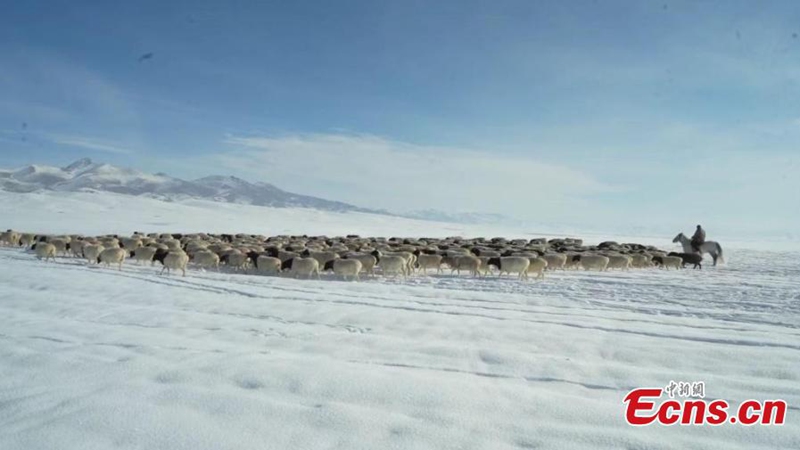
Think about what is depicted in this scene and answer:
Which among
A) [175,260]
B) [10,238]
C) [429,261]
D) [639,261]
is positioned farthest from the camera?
[10,238]

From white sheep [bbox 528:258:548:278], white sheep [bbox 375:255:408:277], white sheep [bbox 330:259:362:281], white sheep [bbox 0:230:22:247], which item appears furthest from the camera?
white sheep [bbox 0:230:22:247]

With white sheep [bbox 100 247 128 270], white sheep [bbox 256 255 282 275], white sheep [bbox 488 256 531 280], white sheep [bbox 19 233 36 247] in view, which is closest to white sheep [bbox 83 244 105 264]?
white sheep [bbox 100 247 128 270]

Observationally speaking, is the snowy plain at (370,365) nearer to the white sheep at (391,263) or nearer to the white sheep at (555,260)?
the white sheep at (391,263)

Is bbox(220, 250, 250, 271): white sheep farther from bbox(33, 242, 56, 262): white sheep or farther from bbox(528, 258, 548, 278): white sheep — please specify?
bbox(528, 258, 548, 278): white sheep

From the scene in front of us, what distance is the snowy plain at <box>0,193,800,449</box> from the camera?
4.17 metres

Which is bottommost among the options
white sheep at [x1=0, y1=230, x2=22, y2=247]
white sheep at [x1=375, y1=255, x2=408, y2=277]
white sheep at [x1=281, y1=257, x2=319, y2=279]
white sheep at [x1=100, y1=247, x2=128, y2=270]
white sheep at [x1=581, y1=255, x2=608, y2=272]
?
white sheep at [x1=0, y1=230, x2=22, y2=247]

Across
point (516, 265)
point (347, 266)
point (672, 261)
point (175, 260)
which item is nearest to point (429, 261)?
point (516, 265)

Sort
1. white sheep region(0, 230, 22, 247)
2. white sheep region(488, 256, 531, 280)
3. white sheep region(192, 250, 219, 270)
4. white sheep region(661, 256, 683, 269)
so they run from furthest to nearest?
1. white sheep region(0, 230, 22, 247)
2. white sheep region(661, 256, 683, 269)
3. white sheep region(192, 250, 219, 270)
4. white sheep region(488, 256, 531, 280)

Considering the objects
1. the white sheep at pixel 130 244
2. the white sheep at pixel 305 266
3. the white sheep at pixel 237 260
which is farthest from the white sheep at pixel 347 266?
the white sheep at pixel 130 244

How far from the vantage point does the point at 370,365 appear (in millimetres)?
5988

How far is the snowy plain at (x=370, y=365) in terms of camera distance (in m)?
4.17

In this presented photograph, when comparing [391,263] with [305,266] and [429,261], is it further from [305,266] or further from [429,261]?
[305,266]

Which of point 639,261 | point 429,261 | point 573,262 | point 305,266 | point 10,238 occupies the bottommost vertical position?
point 10,238

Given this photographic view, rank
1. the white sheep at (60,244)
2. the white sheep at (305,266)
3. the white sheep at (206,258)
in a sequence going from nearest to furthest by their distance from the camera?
the white sheep at (305,266), the white sheep at (206,258), the white sheep at (60,244)
